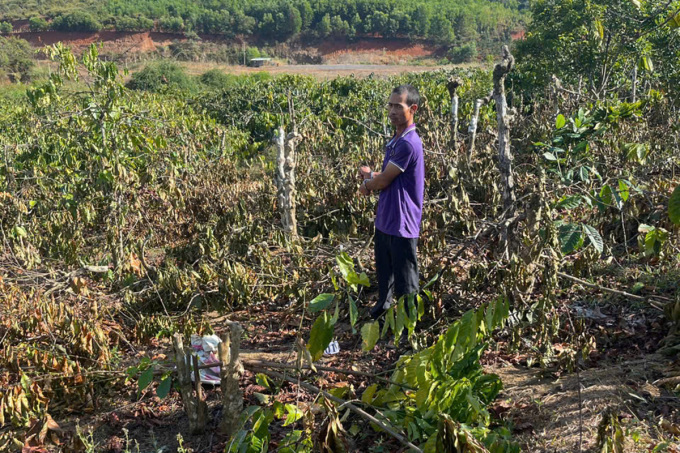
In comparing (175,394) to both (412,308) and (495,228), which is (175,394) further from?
(495,228)

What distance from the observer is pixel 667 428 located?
2.47 m

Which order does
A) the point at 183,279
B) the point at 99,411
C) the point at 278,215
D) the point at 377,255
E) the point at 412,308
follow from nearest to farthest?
the point at 412,308 < the point at 99,411 < the point at 377,255 < the point at 183,279 < the point at 278,215

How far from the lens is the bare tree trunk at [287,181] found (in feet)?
17.2

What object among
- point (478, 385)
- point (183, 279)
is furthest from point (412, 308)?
point (183, 279)

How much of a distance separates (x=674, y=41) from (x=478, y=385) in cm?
747

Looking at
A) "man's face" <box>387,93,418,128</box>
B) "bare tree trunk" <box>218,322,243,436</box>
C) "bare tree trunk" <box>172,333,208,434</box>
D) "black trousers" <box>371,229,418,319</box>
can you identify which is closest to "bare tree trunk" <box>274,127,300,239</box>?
"black trousers" <box>371,229,418,319</box>

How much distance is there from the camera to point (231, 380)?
2.55 m

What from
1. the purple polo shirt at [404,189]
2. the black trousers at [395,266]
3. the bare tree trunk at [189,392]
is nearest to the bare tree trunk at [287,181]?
the black trousers at [395,266]

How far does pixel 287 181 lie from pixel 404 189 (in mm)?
2012

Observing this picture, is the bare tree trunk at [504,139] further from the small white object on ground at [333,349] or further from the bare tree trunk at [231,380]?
the bare tree trunk at [231,380]

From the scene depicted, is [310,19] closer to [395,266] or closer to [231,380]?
[395,266]

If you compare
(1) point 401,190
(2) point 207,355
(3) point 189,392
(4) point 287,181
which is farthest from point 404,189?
(4) point 287,181

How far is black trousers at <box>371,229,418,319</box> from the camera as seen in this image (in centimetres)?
345

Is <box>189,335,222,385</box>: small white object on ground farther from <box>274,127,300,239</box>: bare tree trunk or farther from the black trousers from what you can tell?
<box>274,127,300,239</box>: bare tree trunk
